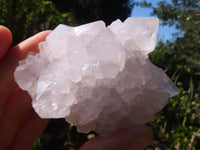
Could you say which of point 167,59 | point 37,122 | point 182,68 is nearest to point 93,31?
point 37,122

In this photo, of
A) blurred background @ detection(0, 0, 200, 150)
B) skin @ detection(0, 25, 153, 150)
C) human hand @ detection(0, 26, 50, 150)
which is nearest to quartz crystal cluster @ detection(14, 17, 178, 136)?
skin @ detection(0, 25, 153, 150)

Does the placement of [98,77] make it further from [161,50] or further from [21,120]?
[161,50]

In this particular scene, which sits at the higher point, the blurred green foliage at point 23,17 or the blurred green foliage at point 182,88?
the blurred green foliage at point 23,17

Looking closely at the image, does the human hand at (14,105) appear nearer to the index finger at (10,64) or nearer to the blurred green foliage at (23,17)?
the index finger at (10,64)

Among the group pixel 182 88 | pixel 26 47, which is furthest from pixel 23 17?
pixel 182 88

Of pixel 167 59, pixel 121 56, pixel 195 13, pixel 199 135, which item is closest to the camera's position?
pixel 121 56

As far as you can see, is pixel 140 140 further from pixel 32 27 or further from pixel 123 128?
pixel 32 27

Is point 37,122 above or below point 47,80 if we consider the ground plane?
below

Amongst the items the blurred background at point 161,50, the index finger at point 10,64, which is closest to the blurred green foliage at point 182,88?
the blurred background at point 161,50
